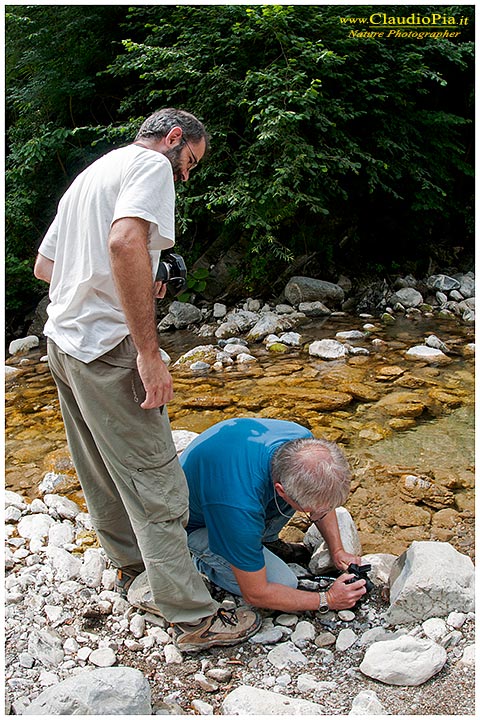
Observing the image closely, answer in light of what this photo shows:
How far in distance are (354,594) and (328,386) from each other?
276 cm

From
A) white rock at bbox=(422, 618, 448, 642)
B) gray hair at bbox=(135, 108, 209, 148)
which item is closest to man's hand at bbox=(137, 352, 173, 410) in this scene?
gray hair at bbox=(135, 108, 209, 148)

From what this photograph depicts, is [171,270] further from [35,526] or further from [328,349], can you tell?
[328,349]

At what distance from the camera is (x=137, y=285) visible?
185 centimetres

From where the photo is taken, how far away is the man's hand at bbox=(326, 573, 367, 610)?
7.55 feet

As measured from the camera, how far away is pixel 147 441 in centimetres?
209

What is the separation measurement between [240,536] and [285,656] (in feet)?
1.54

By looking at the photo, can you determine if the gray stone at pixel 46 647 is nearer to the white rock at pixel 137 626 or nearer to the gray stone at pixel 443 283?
the white rock at pixel 137 626

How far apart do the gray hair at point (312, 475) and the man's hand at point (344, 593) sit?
38 centimetres

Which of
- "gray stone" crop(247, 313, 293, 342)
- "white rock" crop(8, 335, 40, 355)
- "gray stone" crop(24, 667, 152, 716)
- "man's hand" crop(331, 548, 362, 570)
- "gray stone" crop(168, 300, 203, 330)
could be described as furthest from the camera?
"gray stone" crop(168, 300, 203, 330)

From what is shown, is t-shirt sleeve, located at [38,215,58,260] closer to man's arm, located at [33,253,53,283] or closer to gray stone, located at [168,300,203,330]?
man's arm, located at [33,253,53,283]

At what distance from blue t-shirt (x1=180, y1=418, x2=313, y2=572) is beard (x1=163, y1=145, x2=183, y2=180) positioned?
97 centimetres

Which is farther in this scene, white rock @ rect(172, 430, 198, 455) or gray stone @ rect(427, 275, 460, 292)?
gray stone @ rect(427, 275, 460, 292)

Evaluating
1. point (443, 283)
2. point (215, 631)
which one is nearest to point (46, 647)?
point (215, 631)

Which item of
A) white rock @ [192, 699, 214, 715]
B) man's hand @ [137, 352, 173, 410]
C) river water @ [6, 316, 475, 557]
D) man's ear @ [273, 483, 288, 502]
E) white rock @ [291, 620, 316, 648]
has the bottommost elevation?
river water @ [6, 316, 475, 557]
